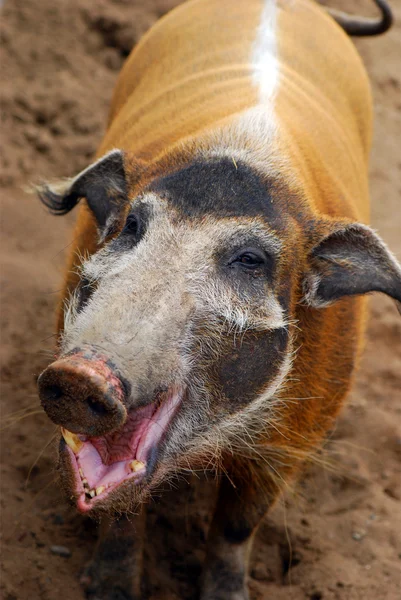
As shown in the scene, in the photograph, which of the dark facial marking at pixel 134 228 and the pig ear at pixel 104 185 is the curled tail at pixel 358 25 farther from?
the dark facial marking at pixel 134 228

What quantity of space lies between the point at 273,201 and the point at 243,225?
0.21m

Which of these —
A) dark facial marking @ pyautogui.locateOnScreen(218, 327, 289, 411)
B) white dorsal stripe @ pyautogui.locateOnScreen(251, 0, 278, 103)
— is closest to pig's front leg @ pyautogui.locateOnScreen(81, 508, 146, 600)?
dark facial marking @ pyautogui.locateOnScreen(218, 327, 289, 411)

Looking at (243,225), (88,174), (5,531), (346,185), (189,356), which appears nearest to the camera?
(189,356)

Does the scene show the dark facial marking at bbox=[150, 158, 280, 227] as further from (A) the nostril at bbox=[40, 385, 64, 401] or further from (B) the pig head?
(A) the nostril at bbox=[40, 385, 64, 401]

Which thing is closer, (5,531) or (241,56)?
(5,531)

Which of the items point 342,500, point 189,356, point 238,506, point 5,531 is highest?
point 189,356

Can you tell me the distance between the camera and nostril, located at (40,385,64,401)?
7.93 ft

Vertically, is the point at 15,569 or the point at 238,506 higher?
the point at 15,569

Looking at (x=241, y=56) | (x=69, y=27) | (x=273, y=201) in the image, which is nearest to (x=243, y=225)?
(x=273, y=201)

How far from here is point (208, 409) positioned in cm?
296

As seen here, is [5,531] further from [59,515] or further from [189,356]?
[189,356]

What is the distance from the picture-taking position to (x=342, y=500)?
14.6 feet

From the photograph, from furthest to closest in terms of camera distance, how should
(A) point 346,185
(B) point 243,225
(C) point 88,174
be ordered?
(A) point 346,185
(C) point 88,174
(B) point 243,225

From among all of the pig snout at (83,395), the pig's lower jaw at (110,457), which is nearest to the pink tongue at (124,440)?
the pig's lower jaw at (110,457)
